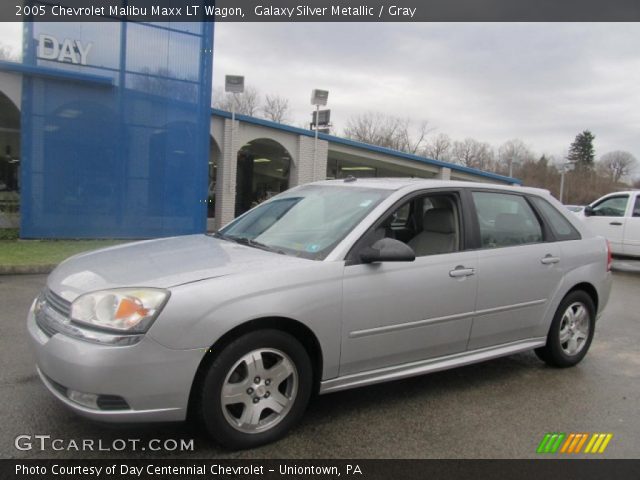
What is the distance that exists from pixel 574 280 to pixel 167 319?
3600mm

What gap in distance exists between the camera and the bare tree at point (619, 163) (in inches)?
3378

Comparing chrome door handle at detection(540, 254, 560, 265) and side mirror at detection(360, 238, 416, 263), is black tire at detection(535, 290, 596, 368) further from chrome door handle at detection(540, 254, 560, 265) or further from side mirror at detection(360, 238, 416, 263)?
side mirror at detection(360, 238, 416, 263)

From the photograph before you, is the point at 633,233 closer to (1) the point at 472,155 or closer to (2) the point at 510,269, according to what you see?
(2) the point at 510,269

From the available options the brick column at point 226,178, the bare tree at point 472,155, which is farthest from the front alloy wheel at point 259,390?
the bare tree at point 472,155

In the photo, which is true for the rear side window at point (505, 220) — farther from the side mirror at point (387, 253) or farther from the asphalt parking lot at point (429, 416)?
the asphalt parking lot at point (429, 416)

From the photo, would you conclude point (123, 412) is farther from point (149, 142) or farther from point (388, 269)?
point (149, 142)

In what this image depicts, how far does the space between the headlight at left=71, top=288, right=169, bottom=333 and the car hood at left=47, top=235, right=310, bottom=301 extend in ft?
0.21

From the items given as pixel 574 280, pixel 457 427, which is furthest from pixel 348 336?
pixel 574 280

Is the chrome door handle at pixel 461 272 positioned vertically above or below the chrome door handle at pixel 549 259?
below

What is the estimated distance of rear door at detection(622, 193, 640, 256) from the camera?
12.0 meters

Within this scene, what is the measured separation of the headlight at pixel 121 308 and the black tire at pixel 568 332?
346cm

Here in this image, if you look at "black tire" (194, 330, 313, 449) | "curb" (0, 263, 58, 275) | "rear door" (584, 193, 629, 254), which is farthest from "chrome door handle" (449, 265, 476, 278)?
"rear door" (584, 193, 629, 254)

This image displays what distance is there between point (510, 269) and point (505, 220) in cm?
48

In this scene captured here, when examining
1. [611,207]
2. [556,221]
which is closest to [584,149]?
[611,207]
